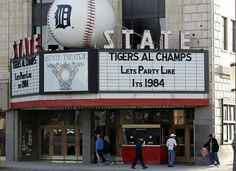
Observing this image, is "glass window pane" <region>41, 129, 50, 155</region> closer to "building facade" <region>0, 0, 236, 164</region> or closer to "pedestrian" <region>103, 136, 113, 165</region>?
"building facade" <region>0, 0, 236, 164</region>

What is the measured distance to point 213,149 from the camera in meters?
32.4

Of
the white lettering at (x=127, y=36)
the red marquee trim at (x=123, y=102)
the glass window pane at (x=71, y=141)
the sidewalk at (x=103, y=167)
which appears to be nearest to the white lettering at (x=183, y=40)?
the white lettering at (x=127, y=36)

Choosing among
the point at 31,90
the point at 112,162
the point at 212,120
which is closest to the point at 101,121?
the point at 112,162

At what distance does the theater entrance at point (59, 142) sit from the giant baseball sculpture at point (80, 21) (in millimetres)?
7270

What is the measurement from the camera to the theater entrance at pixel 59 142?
38.6 metres

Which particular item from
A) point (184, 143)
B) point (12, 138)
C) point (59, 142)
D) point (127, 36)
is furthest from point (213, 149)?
point (12, 138)

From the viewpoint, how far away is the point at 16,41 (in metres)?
38.2

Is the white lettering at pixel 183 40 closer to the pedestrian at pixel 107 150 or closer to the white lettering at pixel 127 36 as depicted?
the white lettering at pixel 127 36

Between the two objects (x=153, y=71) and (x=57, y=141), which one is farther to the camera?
(x=57, y=141)

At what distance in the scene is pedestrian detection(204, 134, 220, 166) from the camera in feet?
106

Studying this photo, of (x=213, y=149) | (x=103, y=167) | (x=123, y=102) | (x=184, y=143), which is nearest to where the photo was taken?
(x=213, y=149)

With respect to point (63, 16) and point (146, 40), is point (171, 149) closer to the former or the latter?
point (146, 40)

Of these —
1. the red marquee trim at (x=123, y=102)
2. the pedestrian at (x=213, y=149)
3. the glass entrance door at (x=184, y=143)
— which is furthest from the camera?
the glass entrance door at (x=184, y=143)

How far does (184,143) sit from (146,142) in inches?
93.3
